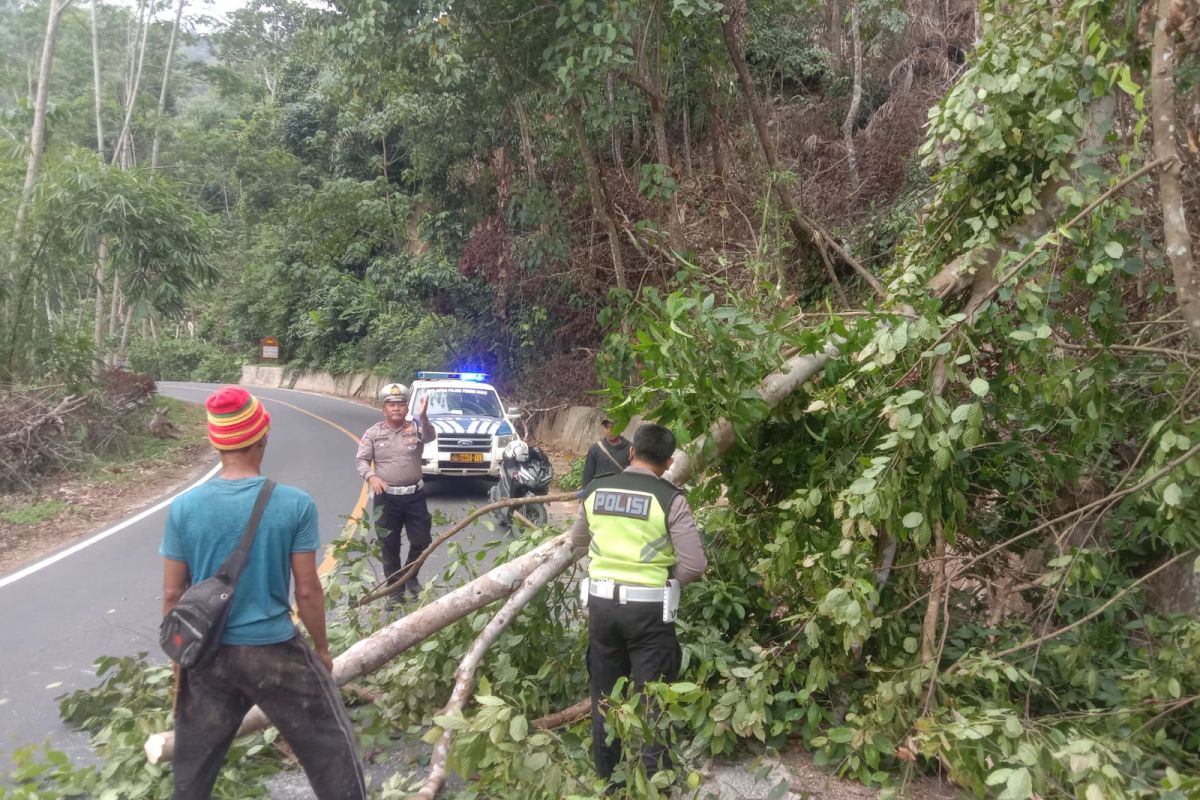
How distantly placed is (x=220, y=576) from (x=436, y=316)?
20501 mm

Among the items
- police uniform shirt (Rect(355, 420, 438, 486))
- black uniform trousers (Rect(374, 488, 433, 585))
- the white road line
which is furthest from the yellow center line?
the white road line

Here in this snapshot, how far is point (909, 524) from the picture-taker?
3.66m

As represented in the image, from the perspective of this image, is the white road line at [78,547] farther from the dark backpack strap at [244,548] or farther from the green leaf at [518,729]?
the green leaf at [518,729]

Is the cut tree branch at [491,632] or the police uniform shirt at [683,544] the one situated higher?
the police uniform shirt at [683,544]

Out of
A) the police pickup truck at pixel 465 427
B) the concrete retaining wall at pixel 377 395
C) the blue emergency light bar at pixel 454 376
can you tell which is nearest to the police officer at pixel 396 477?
the concrete retaining wall at pixel 377 395

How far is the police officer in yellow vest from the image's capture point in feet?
11.8

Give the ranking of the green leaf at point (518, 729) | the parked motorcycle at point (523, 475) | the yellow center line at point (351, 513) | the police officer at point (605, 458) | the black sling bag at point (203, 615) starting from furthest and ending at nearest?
the parked motorcycle at point (523, 475), the police officer at point (605, 458), the yellow center line at point (351, 513), the green leaf at point (518, 729), the black sling bag at point (203, 615)

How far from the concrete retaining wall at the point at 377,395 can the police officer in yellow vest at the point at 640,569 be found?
4.02 m

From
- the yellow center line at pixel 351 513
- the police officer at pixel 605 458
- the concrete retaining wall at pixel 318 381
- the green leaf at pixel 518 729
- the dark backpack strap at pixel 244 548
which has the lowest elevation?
the concrete retaining wall at pixel 318 381

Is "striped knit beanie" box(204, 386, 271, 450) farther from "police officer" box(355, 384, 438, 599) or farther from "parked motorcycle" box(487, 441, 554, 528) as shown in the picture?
"parked motorcycle" box(487, 441, 554, 528)

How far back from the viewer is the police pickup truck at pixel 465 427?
12609 millimetres

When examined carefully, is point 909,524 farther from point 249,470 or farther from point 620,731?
point 249,470

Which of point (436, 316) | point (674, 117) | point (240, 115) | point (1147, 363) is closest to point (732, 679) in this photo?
point (1147, 363)

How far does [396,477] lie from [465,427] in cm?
634
